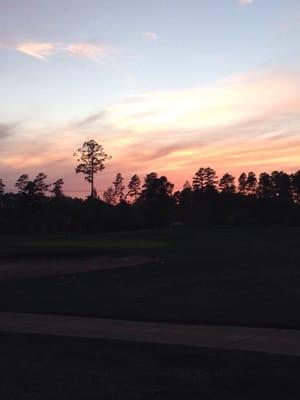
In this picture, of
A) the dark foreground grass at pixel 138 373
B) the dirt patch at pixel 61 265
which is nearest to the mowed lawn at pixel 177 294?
the dark foreground grass at pixel 138 373

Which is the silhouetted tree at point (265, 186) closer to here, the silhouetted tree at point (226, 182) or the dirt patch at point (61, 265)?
the silhouetted tree at point (226, 182)

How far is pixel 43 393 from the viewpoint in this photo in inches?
263

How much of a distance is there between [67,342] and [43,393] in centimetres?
290

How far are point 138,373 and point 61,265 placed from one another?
2134 centimetres

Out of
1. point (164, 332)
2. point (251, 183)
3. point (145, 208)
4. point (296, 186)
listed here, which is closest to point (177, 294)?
point (164, 332)

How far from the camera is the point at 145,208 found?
Result: 10000cm

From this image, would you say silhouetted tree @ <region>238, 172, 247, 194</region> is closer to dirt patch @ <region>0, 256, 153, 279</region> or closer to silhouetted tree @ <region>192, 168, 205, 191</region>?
silhouetted tree @ <region>192, 168, 205, 191</region>

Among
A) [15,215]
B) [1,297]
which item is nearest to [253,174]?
[15,215]

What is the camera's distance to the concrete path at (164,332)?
9.12m

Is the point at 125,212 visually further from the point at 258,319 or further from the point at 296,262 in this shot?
the point at 258,319

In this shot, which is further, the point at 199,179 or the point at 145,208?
the point at 199,179

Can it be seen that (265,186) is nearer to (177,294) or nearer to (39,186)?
(39,186)

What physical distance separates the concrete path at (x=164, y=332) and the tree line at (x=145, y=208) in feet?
240

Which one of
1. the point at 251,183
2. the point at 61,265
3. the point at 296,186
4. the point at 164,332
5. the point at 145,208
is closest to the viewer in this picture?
the point at 164,332
